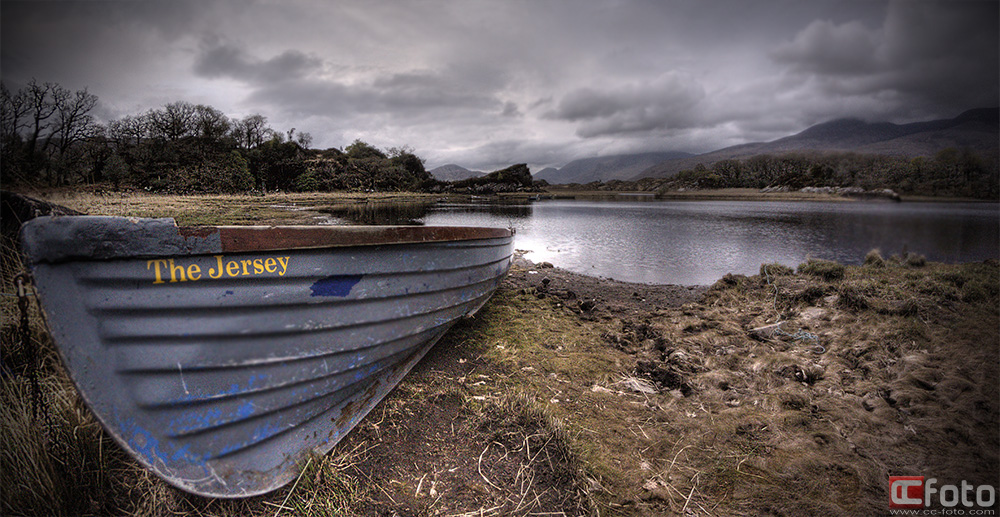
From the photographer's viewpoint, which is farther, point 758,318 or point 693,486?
point 758,318

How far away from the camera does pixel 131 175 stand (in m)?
4.46

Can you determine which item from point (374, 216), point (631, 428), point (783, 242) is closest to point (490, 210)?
point (374, 216)

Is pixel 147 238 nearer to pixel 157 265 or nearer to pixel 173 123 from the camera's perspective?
pixel 157 265

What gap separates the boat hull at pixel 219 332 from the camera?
6.07 ft

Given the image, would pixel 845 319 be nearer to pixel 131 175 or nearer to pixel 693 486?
pixel 693 486

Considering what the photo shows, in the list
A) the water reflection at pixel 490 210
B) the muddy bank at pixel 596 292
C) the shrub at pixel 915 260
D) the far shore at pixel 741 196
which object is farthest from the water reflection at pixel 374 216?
the shrub at pixel 915 260

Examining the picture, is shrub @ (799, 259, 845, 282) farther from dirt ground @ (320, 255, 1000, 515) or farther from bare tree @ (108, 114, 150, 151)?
bare tree @ (108, 114, 150, 151)

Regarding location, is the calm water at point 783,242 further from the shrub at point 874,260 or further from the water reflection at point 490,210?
the water reflection at point 490,210

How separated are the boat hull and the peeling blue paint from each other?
1cm

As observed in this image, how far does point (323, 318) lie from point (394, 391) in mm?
1166

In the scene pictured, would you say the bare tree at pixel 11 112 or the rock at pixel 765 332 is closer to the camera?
the bare tree at pixel 11 112

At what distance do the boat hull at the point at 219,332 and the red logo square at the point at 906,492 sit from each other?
3.45m

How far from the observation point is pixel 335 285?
2.45m

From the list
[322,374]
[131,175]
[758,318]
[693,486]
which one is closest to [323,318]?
[322,374]
